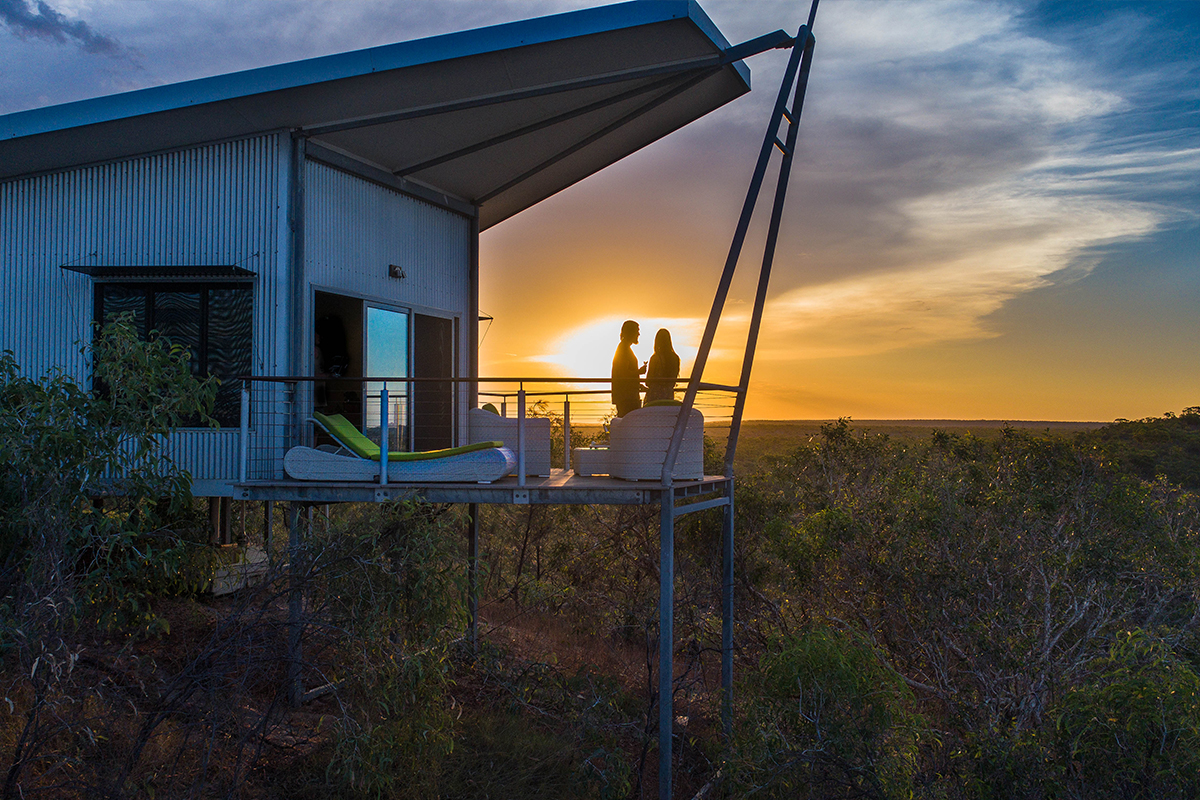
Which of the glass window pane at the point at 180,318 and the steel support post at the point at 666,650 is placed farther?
the glass window pane at the point at 180,318

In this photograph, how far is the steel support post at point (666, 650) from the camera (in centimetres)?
680

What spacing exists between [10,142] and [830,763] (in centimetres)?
897

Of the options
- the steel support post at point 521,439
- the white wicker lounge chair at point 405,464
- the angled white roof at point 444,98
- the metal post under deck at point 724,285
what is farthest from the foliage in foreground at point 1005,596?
the angled white roof at point 444,98

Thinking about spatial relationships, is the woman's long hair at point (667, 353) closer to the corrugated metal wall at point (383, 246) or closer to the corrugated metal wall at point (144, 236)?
the corrugated metal wall at point (383, 246)

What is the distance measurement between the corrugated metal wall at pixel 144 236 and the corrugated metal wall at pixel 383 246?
1.29 ft

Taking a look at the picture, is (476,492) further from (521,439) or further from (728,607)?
(728,607)

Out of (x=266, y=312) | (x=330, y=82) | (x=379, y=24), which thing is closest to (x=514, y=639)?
(x=266, y=312)

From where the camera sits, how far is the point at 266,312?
25.0ft


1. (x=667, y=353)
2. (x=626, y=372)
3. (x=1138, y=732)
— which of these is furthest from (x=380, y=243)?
(x=1138, y=732)

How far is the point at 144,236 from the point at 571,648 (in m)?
8.16

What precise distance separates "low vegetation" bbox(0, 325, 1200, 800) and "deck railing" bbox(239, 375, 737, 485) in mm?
736

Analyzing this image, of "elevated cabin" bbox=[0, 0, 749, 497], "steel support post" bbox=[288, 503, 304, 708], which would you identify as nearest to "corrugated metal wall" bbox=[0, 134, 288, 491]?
"elevated cabin" bbox=[0, 0, 749, 497]

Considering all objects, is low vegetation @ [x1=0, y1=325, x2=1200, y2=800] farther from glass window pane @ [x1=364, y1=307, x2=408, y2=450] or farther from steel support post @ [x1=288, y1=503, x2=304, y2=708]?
glass window pane @ [x1=364, y1=307, x2=408, y2=450]

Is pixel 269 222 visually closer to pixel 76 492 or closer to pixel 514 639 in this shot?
pixel 76 492
